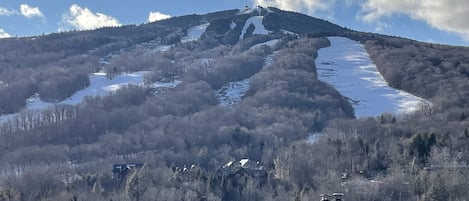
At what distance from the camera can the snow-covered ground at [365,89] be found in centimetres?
15312

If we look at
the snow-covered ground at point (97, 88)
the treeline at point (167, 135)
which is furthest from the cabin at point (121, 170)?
the snow-covered ground at point (97, 88)

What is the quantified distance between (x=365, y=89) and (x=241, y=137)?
50776 millimetres

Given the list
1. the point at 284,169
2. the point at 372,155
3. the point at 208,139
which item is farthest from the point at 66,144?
the point at 372,155

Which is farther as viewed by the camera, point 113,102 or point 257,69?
point 257,69

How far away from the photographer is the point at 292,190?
88875mm

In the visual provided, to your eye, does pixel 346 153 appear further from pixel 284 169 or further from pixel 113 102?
pixel 113 102

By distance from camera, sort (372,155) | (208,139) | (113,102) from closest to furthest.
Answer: (372,155), (208,139), (113,102)

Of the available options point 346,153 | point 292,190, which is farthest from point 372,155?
point 292,190

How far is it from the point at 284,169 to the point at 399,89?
8045cm

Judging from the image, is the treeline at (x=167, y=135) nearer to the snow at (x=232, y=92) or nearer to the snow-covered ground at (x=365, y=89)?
the snow at (x=232, y=92)

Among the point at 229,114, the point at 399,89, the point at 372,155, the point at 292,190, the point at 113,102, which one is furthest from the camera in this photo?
the point at 399,89

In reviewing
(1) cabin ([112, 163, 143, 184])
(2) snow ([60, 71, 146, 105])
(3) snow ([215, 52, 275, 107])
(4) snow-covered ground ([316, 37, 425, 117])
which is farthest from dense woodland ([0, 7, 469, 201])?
(4) snow-covered ground ([316, 37, 425, 117])

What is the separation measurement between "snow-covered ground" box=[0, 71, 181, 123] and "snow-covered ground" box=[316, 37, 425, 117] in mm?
35954

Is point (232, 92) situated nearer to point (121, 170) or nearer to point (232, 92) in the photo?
point (232, 92)
